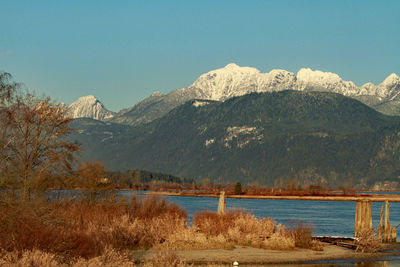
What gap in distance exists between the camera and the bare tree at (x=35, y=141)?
44219 mm

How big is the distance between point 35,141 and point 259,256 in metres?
19.6

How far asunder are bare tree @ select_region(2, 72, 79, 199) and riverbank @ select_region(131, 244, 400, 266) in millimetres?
12934

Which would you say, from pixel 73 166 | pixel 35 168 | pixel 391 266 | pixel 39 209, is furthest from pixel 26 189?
pixel 391 266

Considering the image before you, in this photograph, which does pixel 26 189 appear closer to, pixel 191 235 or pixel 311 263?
pixel 191 235

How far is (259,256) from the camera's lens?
38.1 m

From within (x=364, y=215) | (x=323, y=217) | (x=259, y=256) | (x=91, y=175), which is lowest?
(x=259, y=256)

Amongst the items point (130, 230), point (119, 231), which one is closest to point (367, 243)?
point (130, 230)

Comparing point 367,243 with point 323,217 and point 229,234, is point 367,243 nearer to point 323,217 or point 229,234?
point 229,234

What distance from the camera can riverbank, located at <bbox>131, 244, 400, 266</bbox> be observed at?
3562 centimetres

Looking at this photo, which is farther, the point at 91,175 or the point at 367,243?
the point at 91,175

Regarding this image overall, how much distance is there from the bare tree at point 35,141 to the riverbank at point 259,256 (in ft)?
42.4

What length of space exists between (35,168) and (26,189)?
11.9ft

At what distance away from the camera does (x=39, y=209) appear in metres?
34.2

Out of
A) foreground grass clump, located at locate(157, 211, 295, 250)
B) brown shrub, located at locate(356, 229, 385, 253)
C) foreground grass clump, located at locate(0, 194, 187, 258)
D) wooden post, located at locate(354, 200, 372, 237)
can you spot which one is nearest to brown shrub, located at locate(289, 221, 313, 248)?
foreground grass clump, located at locate(157, 211, 295, 250)
